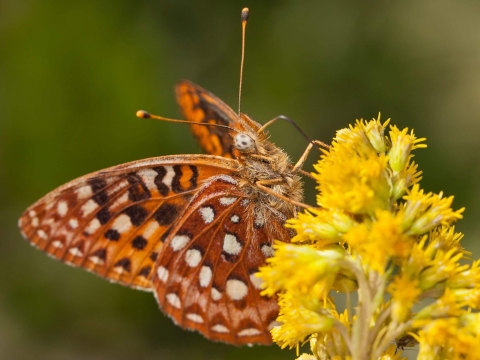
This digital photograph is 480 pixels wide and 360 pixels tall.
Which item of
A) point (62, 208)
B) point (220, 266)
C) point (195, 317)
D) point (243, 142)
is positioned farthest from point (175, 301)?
point (243, 142)

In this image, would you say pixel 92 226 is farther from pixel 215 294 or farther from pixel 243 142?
pixel 243 142

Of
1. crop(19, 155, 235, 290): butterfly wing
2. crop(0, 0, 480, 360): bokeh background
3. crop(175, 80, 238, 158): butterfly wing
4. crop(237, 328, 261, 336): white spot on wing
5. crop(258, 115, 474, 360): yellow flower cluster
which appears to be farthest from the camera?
crop(0, 0, 480, 360): bokeh background

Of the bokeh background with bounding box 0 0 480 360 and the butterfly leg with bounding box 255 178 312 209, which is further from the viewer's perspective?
the bokeh background with bounding box 0 0 480 360

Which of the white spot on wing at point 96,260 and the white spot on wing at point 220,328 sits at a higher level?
the white spot on wing at point 96,260

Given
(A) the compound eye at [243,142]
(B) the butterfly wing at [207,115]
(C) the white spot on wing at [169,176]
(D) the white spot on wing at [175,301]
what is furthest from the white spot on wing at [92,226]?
(B) the butterfly wing at [207,115]

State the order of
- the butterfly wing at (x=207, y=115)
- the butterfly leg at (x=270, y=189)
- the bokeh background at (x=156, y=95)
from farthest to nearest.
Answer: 1. the bokeh background at (x=156, y=95)
2. the butterfly wing at (x=207, y=115)
3. the butterfly leg at (x=270, y=189)

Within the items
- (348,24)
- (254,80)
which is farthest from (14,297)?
(348,24)

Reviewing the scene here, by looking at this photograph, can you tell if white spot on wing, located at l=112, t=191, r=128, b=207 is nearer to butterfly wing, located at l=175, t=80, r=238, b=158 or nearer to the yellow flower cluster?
butterfly wing, located at l=175, t=80, r=238, b=158

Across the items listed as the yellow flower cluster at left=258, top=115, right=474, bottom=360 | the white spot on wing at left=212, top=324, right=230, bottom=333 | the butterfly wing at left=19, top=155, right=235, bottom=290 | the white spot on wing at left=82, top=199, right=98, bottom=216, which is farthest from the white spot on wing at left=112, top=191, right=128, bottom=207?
the yellow flower cluster at left=258, top=115, right=474, bottom=360

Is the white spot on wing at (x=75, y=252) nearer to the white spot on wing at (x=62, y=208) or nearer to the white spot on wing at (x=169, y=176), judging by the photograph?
the white spot on wing at (x=62, y=208)

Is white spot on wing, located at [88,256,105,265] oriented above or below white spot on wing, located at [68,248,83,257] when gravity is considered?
below
